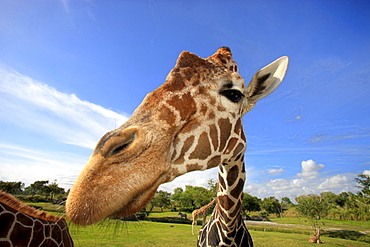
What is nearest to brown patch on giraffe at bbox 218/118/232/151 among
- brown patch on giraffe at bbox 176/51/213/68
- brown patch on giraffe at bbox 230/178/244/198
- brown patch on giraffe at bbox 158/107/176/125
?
brown patch on giraffe at bbox 158/107/176/125

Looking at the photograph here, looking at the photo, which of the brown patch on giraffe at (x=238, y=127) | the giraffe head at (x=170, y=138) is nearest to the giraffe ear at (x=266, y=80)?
the giraffe head at (x=170, y=138)

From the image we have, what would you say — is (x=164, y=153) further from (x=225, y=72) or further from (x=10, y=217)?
(x=10, y=217)

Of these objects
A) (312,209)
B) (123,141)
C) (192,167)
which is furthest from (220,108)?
(312,209)

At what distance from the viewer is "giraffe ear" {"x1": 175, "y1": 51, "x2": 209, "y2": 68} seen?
9.39 feet

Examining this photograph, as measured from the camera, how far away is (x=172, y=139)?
6.82 feet

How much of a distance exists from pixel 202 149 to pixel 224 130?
527 millimetres

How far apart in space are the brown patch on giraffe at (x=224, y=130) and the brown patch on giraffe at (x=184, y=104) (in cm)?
51

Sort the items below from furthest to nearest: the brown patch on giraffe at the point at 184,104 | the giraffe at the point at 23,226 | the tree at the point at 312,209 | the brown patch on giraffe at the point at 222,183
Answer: the tree at the point at 312,209 < the giraffe at the point at 23,226 < the brown patch on giraffe at the point at 222,183 < the brown patch on giraffe at the point at 184,104

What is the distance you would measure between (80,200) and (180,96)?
1.54m

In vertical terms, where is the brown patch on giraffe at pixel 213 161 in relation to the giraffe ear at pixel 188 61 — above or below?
below

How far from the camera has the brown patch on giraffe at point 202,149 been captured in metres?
2.29

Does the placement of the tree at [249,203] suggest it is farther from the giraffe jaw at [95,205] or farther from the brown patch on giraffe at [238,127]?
the giraffe jaw at [95,205]

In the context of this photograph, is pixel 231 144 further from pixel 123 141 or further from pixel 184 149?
pixel 123 141

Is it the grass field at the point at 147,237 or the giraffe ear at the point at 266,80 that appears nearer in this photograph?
the grass field at the point at 147,237
